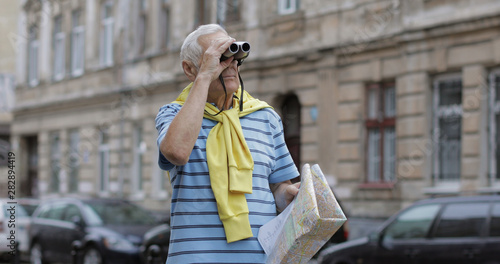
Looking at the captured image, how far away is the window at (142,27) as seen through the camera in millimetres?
28469

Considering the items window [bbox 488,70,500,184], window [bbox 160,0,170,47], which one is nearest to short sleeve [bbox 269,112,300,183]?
window [bbox 488,70,500,184]

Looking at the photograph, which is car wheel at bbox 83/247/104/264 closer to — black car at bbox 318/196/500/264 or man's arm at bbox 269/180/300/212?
black car at bbox 318/196/500/264

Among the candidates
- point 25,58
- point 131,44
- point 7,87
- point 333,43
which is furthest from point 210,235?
point 7,87

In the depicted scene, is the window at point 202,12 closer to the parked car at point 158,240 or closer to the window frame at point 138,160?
the window frame at point 138,160

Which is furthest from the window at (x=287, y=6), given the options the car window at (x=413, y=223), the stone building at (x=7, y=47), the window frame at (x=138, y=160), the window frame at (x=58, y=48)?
the stone building at (x=7, y=47)

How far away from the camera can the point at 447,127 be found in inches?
673

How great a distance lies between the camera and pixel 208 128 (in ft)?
11.5

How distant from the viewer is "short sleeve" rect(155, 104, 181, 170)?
3385mm

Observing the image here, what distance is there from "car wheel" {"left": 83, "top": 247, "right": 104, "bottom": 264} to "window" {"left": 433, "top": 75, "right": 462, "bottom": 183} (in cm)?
695

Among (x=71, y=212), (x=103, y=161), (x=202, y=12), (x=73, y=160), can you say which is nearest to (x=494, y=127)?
(x=71, y=212)

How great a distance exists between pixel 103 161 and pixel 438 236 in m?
21.5

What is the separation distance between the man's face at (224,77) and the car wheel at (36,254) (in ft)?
46.0

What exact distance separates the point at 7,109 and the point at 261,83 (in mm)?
21139

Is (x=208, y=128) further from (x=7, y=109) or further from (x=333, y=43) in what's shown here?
(x=7, y=109)
